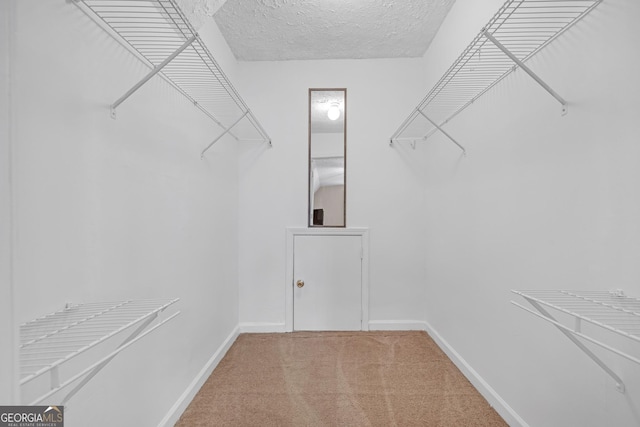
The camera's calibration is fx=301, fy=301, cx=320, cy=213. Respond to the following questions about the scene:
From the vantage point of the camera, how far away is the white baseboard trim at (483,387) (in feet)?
4.63

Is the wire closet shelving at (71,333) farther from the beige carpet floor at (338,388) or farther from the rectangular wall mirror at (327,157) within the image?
the rectangular wall mirror at (327,157)

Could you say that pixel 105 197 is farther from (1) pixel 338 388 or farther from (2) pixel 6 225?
(1) pixel 338 388

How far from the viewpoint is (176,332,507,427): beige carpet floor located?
1532 millimetres

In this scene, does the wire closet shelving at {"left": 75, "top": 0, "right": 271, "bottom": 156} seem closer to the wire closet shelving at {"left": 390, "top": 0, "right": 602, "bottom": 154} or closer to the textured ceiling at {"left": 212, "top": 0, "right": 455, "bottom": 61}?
the textured ceiling at {"left": 212, "top": 0, "right": 455, "bottom": 61}

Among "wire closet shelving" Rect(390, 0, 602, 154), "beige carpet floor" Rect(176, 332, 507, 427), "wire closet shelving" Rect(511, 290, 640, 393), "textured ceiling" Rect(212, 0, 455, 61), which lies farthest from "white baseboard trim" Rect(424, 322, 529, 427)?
"textured ceiling" Rect(212, 0, 455, 61)

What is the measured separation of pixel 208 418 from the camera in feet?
5.06

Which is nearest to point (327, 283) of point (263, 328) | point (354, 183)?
point (263, 328)

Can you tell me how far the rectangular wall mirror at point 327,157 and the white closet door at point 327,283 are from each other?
7.6 inches

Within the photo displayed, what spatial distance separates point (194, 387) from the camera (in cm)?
171

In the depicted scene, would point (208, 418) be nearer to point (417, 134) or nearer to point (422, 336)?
point (422, 336)

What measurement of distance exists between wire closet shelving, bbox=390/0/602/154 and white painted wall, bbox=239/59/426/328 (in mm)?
620

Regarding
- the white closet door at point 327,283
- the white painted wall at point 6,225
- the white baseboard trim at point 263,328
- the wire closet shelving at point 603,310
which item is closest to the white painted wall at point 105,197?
the white painted wall at point 6,225

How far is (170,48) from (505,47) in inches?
57.6
